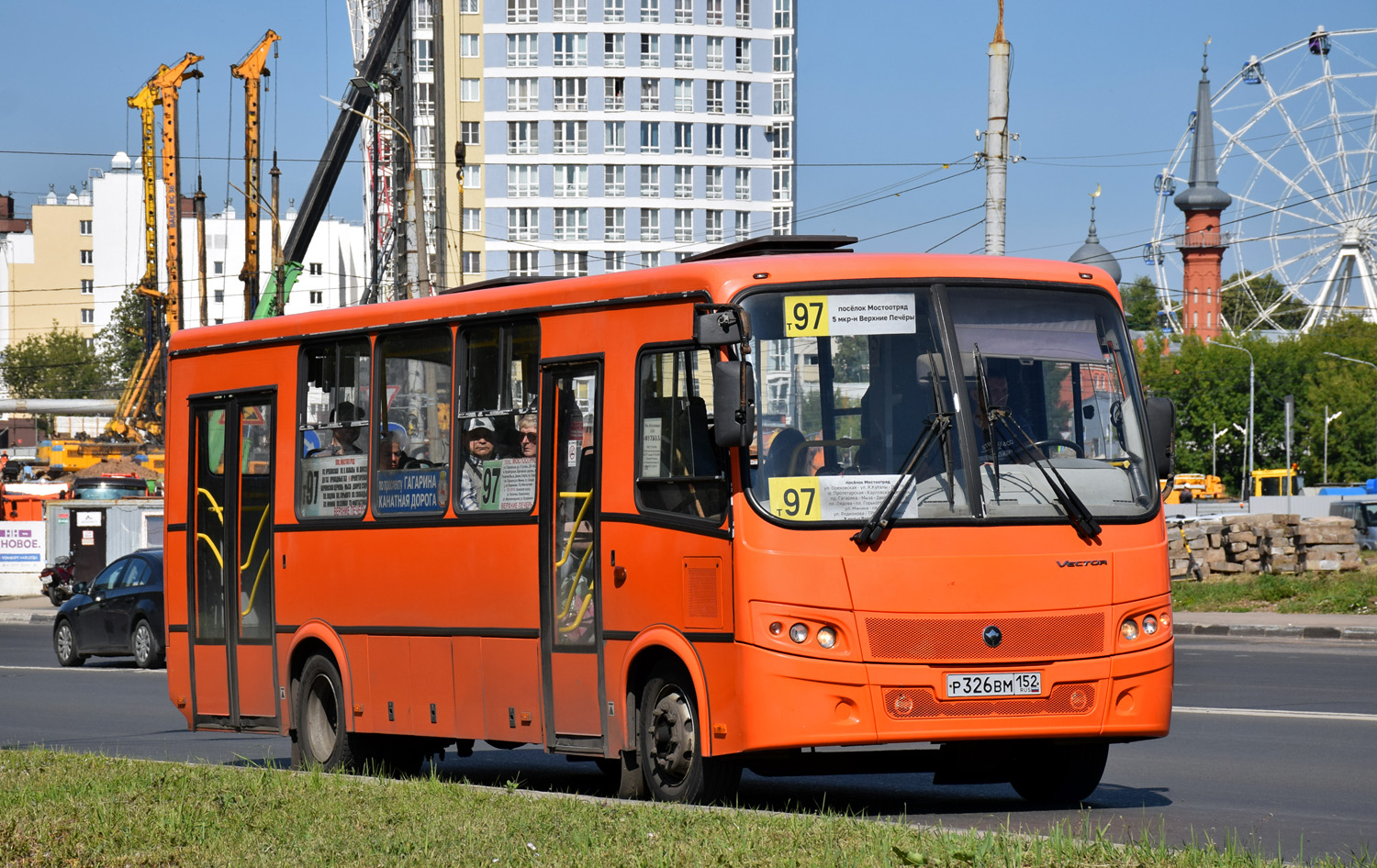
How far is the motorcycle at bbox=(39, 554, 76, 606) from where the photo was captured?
39.2m

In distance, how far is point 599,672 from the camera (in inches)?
370

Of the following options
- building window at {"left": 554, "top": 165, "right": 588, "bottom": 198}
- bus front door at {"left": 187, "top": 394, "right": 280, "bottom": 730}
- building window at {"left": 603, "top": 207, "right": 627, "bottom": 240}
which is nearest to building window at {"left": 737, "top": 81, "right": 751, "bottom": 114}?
building window at {"left": 603, "top": 207, "right": 627, "bottom": 240}

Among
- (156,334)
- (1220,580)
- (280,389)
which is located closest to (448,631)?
(280,389)

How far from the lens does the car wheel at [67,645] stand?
2523 centimetres

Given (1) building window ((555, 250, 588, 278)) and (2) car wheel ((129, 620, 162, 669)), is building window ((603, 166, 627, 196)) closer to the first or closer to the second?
(1) building window ((555, 250, 588, 278))

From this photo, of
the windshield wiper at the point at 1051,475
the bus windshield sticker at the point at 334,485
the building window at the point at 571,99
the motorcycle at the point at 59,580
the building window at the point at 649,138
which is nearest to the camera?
the windshield wiper at the point at 1051,475

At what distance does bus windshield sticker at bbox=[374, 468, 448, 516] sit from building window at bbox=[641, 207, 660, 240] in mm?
103245

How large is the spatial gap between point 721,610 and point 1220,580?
26.5 metres

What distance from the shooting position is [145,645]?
24.7 meters

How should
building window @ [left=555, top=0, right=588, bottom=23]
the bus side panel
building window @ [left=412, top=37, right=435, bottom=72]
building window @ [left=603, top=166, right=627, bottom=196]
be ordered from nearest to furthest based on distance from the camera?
the bus side panel → building window @ [left=555, top=0, right=588, bottom=23] → building window @ [left=412, top=37, right=435, bottom=72] → building window @ [left=603, top=166, right=627, bottom=196]

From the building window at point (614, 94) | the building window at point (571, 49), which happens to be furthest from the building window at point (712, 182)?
the building window at point (571, 49)

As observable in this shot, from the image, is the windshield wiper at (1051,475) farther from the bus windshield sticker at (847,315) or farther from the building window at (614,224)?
the building window at (614,224)

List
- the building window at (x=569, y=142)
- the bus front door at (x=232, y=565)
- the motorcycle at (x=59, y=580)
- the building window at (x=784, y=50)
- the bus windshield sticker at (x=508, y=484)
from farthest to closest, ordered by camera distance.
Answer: the building window at (x=784, y=50)
the building window at (x=569, y=142)
the motorcycle at (x=59, y=580)
the bus front door at (x=232, y=565)
the bus windshield sticker at (x=508, y=484)

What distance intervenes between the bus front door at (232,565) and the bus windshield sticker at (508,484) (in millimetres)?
2458
